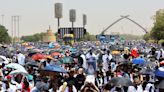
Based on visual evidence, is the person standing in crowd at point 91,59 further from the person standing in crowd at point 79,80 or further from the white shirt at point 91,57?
the person standing in crowd at point 79,80

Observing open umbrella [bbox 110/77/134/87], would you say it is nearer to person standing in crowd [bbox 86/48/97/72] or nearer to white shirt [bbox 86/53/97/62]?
person standing in crowd [bbox 86/48/97/72]

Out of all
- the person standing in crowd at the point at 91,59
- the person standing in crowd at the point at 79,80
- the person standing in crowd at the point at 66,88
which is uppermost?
the person standing in crowd at the point at 66,88

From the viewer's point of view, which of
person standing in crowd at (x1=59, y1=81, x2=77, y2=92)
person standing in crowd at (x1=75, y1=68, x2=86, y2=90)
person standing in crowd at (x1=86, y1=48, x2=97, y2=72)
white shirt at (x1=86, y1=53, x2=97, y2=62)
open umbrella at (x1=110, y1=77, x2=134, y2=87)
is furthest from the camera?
white shirt at (x1=86, y1=53, x2=97, y2=62)

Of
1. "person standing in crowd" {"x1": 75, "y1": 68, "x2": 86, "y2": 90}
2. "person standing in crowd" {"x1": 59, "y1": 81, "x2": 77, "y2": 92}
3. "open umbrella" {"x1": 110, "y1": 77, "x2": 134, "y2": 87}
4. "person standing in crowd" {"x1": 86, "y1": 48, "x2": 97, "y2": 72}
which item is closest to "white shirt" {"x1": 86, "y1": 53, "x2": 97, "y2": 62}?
"person standing in crowd" {"x1": 86, "y1": 48, "x2": 97, "y2": 72}

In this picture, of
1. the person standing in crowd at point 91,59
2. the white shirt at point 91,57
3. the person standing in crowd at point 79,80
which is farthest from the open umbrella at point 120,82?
the white shirt at point 91,57

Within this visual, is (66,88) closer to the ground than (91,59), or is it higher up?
higher up

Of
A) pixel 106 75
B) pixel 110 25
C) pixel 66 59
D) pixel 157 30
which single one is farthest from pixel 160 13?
pixel 106 75

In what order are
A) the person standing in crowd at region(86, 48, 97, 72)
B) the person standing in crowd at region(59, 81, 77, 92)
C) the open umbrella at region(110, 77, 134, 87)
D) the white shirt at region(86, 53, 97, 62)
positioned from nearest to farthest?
the person standing in crowd at region(59, 81, 77, 92)
the open umbrella at region(110, 77, 134, 87)
the person standing in crowd at region(86, 48, 97, 72)
the white shirt at region(86, 53, 97, 62)

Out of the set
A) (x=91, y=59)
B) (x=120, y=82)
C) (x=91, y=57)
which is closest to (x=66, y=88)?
(x=120, y=82)

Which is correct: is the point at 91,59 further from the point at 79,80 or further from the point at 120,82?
the point at 120,82

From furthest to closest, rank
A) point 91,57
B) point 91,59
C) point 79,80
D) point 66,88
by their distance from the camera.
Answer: point 91,57 → point 91,59 → point 79,80 → point 66,88

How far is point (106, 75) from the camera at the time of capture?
13.6 metres

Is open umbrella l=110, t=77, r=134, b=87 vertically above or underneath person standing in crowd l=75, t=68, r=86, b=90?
Result: above

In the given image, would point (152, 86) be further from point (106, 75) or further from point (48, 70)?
point (106, 75)
